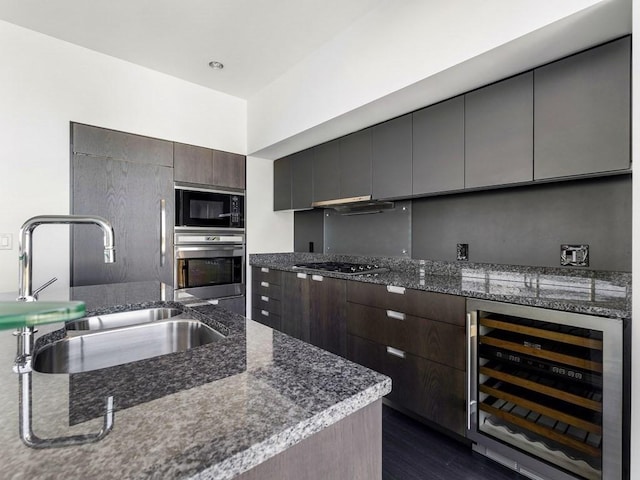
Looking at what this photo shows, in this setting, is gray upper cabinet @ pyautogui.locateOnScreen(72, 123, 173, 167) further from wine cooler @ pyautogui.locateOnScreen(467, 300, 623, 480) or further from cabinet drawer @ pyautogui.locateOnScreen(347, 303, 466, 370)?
wine cooler @ pyautogui.locateOnScreen(467, 300, 623, 480)

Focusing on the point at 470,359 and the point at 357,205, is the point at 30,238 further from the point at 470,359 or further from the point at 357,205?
the point at 357,205

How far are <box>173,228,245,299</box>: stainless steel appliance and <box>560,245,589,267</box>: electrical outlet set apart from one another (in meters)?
2.92

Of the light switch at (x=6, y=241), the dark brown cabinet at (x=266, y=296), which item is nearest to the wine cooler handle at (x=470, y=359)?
the dark brown cabinet at (x=266, y=296)

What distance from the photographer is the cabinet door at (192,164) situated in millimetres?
3217

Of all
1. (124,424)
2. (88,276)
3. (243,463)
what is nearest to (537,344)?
(243,463)

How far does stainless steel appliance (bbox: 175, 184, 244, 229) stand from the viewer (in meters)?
3.23

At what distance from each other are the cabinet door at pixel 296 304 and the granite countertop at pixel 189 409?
2057 mm

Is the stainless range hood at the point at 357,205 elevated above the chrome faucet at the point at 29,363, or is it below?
above

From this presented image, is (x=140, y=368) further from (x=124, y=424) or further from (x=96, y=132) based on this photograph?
→ (x=96, y=132)

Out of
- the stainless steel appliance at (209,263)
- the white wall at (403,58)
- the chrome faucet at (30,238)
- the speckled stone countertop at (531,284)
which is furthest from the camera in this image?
the stainless steel appliance at (209,263)

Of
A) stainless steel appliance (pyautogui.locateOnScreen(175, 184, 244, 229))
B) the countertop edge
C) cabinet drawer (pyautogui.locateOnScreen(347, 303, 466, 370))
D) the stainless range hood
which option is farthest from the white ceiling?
the countertop edge

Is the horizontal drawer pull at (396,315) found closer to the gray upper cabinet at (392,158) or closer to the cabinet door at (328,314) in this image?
the cabinet door at (328,314)

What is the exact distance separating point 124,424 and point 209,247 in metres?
3.00

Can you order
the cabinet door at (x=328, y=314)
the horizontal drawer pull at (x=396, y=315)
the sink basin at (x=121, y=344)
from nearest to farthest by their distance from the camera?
the sink basin at (x=121, y=344) → the horizontal drawer pull at (x=396, y=315) → the cabinet door at (x=328, y=314)
